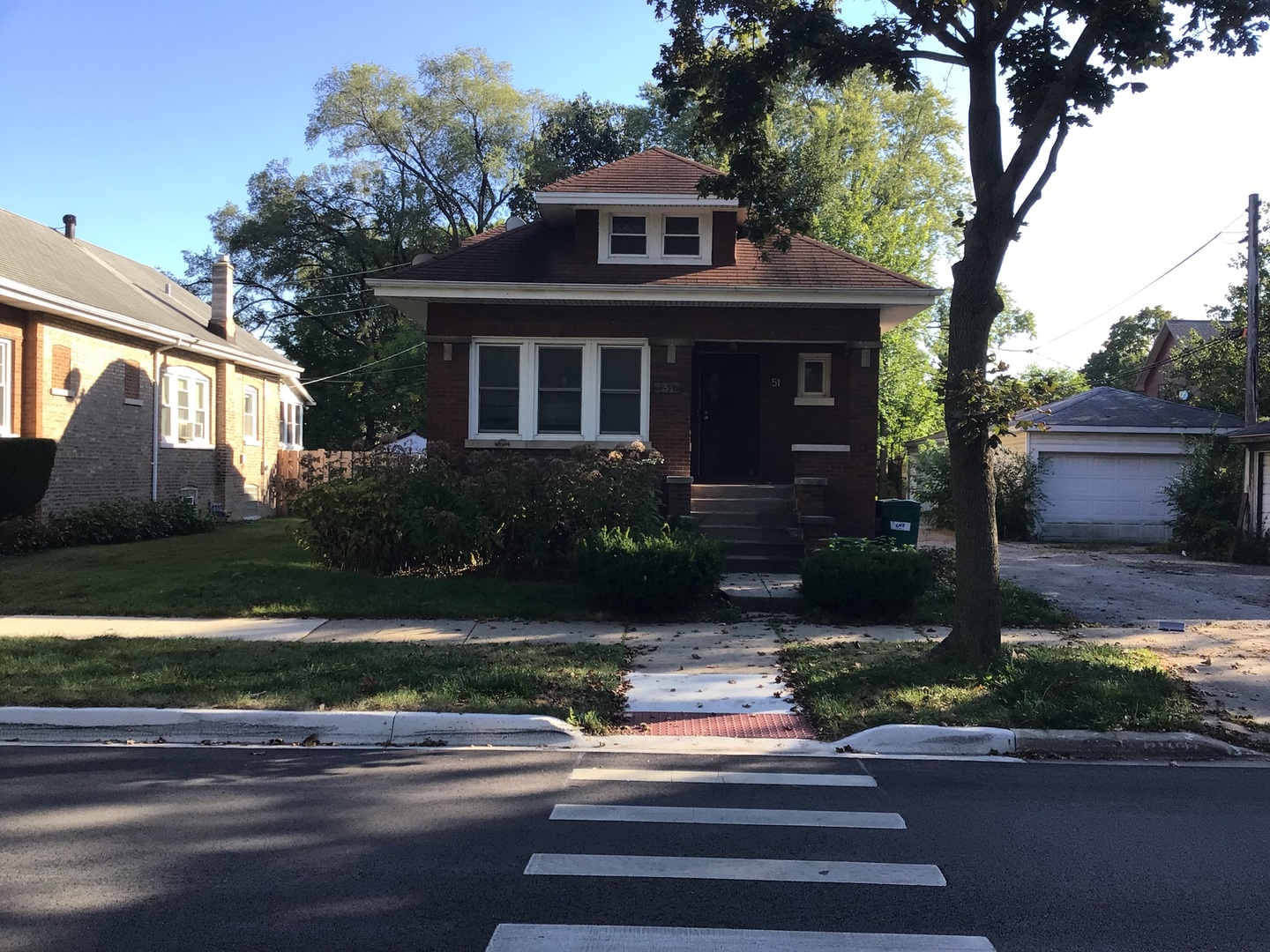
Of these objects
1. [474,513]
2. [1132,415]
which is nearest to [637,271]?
[474,513]

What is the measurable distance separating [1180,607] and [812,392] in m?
6.54

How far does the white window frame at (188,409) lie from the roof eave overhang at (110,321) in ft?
2.08

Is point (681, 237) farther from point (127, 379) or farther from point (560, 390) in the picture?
point (127, 379)

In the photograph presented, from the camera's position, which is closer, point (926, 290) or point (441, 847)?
point (441, 847)

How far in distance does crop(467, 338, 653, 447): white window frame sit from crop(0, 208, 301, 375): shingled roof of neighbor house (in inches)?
305

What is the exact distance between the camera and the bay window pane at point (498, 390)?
51.8 ft

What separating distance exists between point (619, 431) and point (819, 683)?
325 inches

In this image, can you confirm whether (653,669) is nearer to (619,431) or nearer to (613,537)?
(613,537)

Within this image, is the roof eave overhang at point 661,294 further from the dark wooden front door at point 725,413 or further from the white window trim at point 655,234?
the dark wooden front door at point 725,413

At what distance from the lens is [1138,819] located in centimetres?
544

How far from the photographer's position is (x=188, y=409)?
2312 cm

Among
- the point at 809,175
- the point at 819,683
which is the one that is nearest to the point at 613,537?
the point at 819,683

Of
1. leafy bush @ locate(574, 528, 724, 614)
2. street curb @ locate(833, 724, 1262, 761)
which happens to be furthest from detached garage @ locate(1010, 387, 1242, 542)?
street curb @ locate(833, 724, 1262, 761)

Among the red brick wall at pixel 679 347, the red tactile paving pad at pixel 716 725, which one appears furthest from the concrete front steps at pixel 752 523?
the red tactile paving pad at pixel 716 725
